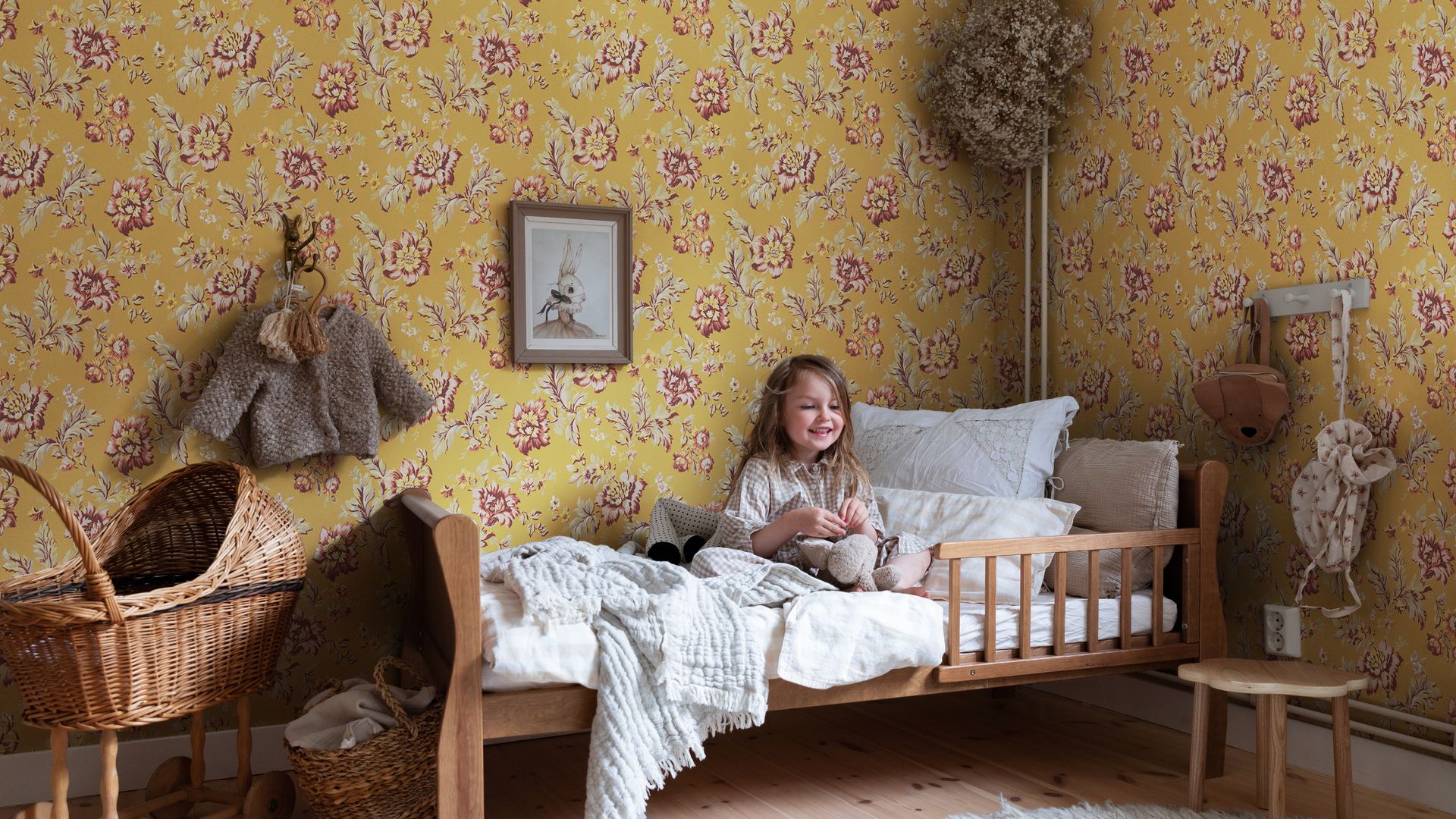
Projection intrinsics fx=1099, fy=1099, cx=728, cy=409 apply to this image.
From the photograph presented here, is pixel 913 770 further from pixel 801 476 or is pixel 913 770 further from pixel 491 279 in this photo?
pixel 491 279

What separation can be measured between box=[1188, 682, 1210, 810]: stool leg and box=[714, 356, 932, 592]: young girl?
2.03 feet

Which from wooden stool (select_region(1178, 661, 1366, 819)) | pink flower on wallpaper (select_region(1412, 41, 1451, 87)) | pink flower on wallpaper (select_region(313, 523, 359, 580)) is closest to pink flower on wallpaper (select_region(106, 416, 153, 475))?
pink flower on wallpaper (select_region(313, 523, 359, 580))

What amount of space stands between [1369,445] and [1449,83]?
2.50ft

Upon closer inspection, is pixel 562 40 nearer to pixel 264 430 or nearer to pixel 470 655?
pixel 264 430

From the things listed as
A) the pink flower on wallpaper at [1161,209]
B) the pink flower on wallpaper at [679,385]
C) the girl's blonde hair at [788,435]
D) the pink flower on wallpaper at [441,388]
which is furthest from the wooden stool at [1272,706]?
the pink flower on wallpaper at [441,388]

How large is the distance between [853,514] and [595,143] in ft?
3.97

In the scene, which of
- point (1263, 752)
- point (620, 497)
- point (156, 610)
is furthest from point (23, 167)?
point (1263, 752)

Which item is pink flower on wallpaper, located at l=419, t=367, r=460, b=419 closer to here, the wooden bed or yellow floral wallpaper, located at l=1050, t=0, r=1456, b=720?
the wooden bed

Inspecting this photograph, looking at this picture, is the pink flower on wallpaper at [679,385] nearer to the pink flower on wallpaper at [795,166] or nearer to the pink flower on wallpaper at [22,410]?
the pink flower on wallpaper at [795,166]

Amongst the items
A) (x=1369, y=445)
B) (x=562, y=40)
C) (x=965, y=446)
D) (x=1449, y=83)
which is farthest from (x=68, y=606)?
(x=1449, y=83)

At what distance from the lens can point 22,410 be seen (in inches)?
95.3

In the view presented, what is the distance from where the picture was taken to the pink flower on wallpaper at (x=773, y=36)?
3092mm

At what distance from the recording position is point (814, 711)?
312cm

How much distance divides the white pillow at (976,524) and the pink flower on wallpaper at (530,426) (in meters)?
0.88
